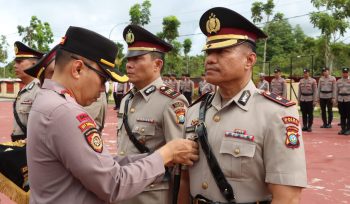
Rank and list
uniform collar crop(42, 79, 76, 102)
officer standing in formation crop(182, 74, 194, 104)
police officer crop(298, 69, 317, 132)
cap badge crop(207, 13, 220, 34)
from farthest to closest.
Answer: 1. officer standing in formation crop(182, 74, 194, 104)
2. police officer crop(298, 69, 317, 132)
3. cap badge crop(207, 13, 220, 34)
4. uniform collar crop(42, 79, 76, 102)

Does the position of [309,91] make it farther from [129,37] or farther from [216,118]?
[216,118]

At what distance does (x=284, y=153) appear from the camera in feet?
6.30

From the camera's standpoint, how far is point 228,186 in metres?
2.05

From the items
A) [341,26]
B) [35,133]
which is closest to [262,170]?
[35,133]

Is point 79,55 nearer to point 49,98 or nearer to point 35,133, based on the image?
point 49,98

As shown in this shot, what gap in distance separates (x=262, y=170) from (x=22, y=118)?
3.26 meters

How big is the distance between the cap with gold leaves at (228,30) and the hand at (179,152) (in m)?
0.59

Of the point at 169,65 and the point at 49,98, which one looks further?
the point at 169,65

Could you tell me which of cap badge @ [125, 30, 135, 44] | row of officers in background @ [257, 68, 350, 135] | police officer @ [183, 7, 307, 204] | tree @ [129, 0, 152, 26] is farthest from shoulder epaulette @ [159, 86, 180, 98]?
tree @ [129, 0, 152, 26]

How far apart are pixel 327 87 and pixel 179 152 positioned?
1090 cm

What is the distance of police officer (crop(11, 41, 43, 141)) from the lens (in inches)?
171

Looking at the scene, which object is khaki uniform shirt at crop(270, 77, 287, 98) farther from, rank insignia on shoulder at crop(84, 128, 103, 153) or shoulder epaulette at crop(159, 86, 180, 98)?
rank insignia on shoulder at crop(84, 128, 103, 153)

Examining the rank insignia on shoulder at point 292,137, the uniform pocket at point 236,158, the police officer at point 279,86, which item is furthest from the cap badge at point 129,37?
the police officer at point 279,86

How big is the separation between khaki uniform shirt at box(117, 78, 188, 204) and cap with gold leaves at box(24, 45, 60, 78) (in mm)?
970
